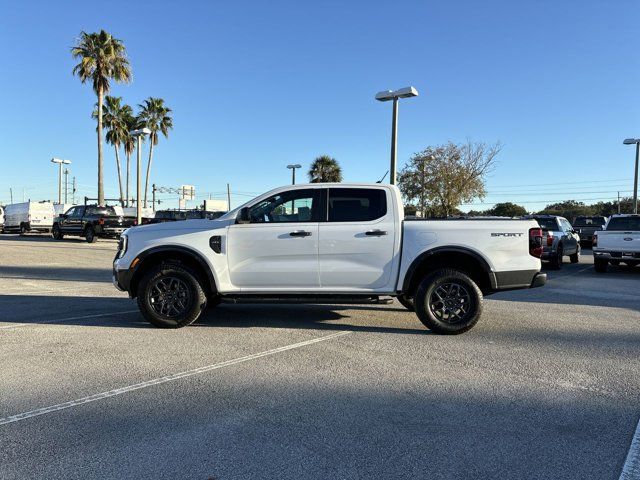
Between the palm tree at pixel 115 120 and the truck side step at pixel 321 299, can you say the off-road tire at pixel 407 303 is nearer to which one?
the truck side step at pixel 321 299

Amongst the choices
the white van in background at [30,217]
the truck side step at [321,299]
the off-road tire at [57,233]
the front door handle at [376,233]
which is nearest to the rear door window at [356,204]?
the front door handle at [376,233]

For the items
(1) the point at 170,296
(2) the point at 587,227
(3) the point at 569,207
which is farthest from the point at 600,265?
(3) the point at 569,207

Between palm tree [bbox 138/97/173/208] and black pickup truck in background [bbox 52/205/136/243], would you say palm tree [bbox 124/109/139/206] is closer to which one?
palm tree [bbox 138/97/173/208]

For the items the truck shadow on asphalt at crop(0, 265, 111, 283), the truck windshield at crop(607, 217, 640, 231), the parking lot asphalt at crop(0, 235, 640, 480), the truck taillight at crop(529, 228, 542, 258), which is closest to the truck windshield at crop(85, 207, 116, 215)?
the truck shadow on asphalt at crop(0, 265, 111, 283)

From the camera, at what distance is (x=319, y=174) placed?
142 feet

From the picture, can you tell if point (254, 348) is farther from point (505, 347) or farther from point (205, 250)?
point (505, 347)

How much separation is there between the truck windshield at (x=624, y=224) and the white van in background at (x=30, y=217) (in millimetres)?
32422

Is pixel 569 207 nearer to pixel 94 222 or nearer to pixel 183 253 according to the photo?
pixel 94 222

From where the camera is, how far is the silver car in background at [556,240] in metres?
15.6

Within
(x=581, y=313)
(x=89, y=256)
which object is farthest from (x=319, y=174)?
(x=581, y=313)

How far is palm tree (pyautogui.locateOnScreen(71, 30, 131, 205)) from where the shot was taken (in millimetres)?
33938

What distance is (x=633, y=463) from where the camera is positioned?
316cm

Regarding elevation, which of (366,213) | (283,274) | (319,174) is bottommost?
(283,274)

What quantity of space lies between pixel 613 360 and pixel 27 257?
17.8 m
